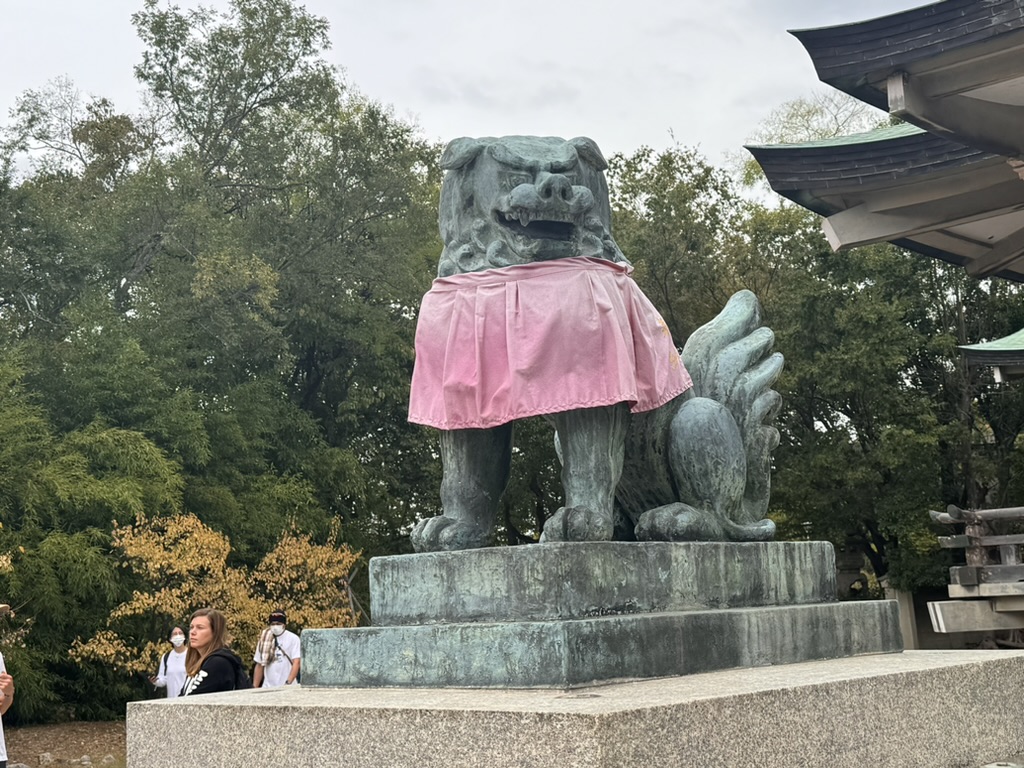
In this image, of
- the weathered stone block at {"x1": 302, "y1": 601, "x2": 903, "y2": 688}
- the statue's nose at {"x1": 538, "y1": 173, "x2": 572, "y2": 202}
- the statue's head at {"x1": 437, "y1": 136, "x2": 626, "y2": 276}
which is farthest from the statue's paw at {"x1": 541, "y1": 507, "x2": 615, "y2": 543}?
the statue's nose at {"x1": 538, "y1": 173, "x2": 572, "y2": 202}

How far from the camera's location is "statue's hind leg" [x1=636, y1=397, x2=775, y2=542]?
12.2ft

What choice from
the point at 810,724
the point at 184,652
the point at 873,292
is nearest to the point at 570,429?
the point at 810,724

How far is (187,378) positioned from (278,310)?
2029 mm

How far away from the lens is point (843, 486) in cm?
2039

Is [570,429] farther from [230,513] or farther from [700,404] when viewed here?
[230,513]

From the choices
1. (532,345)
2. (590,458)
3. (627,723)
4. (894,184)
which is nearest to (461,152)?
(532,345)

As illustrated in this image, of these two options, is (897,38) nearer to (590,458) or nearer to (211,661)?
(590,458)

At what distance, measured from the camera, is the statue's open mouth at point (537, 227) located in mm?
3508

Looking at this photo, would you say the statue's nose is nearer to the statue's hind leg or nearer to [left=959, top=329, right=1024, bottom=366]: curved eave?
the statue's hind leg

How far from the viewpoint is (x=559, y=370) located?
3.38m

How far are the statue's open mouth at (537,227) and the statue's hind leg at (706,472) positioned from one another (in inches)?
28.1

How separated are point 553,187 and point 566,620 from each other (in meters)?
1.25

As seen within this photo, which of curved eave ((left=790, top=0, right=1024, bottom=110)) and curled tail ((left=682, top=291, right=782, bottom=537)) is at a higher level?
curved eave ((left=790, top=0, right=1024, bottom=110))

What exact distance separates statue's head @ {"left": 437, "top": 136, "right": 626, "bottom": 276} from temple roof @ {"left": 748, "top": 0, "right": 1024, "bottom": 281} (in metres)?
2.50
